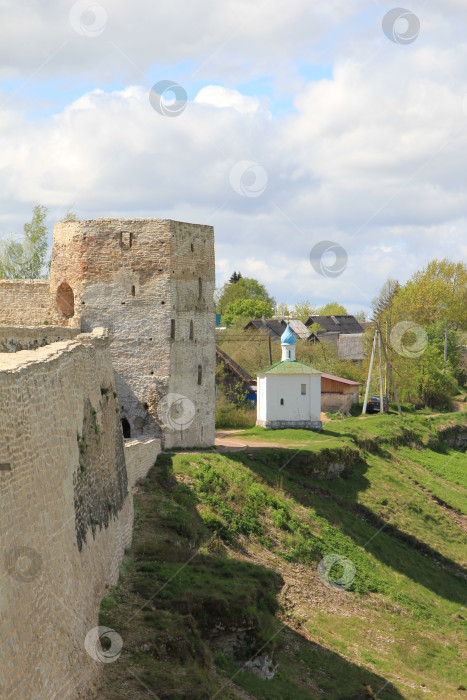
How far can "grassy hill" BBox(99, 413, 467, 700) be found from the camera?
48.9ft

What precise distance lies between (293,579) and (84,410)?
12249 mm

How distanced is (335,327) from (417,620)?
76978 millimetres

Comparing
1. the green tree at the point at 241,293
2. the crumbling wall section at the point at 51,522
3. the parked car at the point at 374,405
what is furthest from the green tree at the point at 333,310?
the crumbling wall section at the point at 51,522

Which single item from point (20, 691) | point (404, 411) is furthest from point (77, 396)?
point (404, 411)

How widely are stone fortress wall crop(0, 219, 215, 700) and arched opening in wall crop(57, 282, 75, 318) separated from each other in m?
0.03

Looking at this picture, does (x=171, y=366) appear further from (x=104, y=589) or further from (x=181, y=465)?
(x=104, y=589)

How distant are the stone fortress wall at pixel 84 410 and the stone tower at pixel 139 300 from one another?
0.11ft

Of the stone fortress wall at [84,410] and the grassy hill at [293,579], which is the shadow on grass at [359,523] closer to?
the grassy hill at [293,579]

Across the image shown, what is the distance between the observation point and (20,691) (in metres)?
8.48

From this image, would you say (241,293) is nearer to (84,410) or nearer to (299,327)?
(299,327)

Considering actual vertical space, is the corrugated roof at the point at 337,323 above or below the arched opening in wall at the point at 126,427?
above

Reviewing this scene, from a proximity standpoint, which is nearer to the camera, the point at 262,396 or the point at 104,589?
the point at 104,589

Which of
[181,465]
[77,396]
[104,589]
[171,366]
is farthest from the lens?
[171,366]

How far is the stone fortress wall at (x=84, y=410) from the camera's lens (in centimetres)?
904
